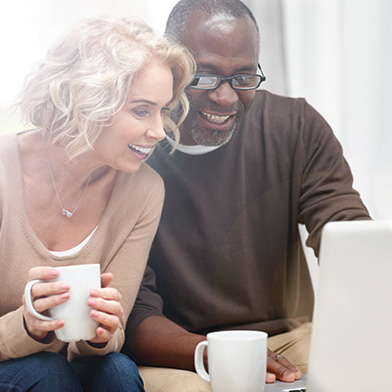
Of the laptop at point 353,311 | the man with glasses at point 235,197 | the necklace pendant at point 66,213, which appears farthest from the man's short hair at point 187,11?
the laptop at point 353,311

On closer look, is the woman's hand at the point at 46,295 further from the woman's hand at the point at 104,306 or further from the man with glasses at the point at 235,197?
the man with glasses at the point at 235,197

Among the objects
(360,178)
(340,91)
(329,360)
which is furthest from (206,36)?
(329,360)

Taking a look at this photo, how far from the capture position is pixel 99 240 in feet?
3.27

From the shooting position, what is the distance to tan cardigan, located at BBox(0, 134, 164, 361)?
937mm

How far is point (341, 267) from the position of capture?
0.55 m

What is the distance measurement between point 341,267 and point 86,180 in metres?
0.61

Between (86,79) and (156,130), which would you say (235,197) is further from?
(86,79)

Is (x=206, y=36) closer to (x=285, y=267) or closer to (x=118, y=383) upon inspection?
(x=285, y=267)

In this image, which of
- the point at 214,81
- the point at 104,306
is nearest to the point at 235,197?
the point at 214,81

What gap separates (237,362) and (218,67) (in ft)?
2.01

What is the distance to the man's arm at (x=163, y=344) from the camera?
1.03 m

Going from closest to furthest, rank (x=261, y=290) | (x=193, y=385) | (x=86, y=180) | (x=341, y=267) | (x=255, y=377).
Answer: (x=341, y=267), (x=255, y=377), (x=193, y=385), (x=86, y=180), (x=261, y=290)

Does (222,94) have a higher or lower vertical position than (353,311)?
higher

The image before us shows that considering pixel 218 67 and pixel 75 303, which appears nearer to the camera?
pixel 75 303
